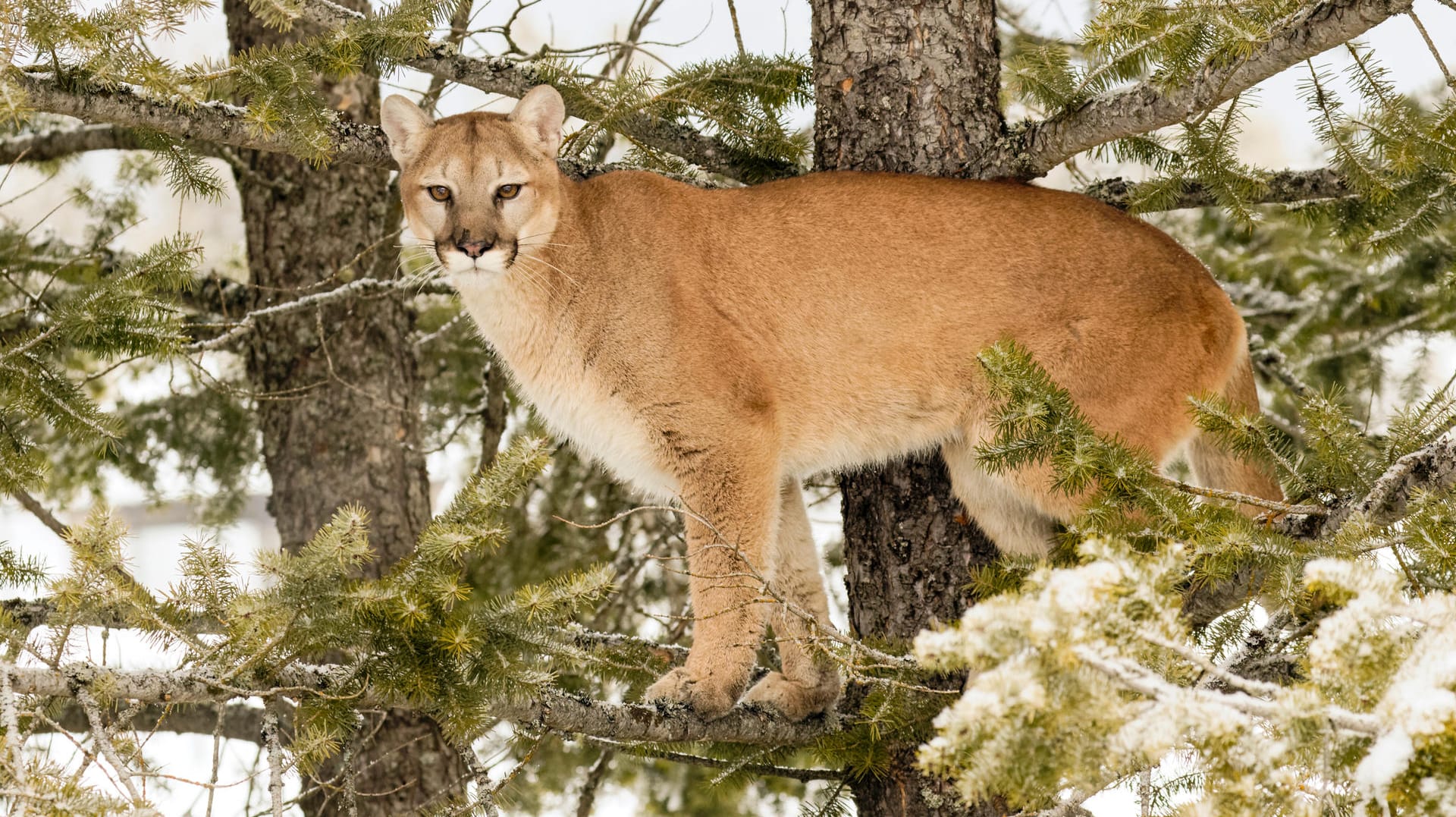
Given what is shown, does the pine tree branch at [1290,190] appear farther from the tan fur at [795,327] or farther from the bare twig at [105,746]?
the bare twig at [105,746]

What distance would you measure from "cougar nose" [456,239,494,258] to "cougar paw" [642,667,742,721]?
1612 millimetres

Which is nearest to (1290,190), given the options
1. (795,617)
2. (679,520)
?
(795,617)

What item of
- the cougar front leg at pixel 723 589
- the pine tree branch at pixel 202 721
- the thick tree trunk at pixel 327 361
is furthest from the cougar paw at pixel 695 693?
the pine tree branch at pixel 202 721

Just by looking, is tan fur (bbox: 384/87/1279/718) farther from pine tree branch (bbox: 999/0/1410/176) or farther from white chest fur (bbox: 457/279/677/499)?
pine tree branch (bbox: 999/0/1410/176)

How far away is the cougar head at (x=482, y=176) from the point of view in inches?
184

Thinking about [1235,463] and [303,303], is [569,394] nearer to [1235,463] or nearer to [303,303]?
[303,303]

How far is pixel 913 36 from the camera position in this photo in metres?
4.94

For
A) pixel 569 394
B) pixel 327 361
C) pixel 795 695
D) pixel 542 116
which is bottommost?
pixel 795 695

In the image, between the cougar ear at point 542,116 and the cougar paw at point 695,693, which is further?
the cougar ear at point 542,116

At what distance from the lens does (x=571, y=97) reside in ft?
16.6

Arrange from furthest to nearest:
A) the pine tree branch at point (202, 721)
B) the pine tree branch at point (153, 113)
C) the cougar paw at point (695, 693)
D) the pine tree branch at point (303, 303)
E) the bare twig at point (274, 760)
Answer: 1. the pine tree branch at point (202, 721)
2. the pine tree branch at point (303, 303)
3. the cougar paw at point (695, 693)
4. the pine tree branch at point (153, 113)
5. the bare twig at point (274, 760)

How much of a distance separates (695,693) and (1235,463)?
2.20m

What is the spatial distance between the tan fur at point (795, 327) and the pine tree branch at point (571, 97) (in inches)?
6.0

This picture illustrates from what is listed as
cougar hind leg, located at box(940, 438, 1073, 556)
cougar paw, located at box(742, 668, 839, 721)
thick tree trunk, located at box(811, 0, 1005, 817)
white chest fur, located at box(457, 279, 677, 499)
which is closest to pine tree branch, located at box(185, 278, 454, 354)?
white chest fur, located at box(457, 279, 677, 499)
